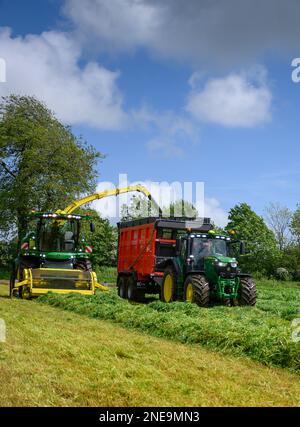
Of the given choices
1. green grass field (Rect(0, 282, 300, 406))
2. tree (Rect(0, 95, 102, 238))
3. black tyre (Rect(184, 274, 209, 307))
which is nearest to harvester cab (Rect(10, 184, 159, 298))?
black tyre (Rect(184, 274, 209, 307))

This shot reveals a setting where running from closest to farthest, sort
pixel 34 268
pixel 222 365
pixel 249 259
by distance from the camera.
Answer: pixel 222 365 < pixel 34 268 < pixel 249 259

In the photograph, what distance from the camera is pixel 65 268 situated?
1966 centimetres

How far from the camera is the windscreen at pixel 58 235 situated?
20.0m

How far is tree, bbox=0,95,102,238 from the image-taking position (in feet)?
116

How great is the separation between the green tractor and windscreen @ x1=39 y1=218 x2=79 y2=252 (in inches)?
166

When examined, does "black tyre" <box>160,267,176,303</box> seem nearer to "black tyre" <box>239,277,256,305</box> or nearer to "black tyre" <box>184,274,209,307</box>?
"black tyre" <box>184,274,209,307</box>

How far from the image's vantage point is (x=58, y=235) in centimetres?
2028

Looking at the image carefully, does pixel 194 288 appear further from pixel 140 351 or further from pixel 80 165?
pixel 80 165

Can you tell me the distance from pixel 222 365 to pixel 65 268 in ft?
42.0

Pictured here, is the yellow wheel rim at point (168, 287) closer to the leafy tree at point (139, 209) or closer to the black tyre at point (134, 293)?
the black tyre at point (134, 293)

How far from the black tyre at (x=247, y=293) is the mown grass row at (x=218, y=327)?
0.62m

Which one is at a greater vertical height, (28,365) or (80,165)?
(80,165)

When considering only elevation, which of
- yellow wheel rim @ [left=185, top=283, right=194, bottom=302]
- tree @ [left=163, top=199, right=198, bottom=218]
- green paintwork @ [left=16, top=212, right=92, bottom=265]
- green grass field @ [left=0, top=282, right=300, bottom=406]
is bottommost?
green grass field @ [left=0, top=282, right=300, bottom=406]
